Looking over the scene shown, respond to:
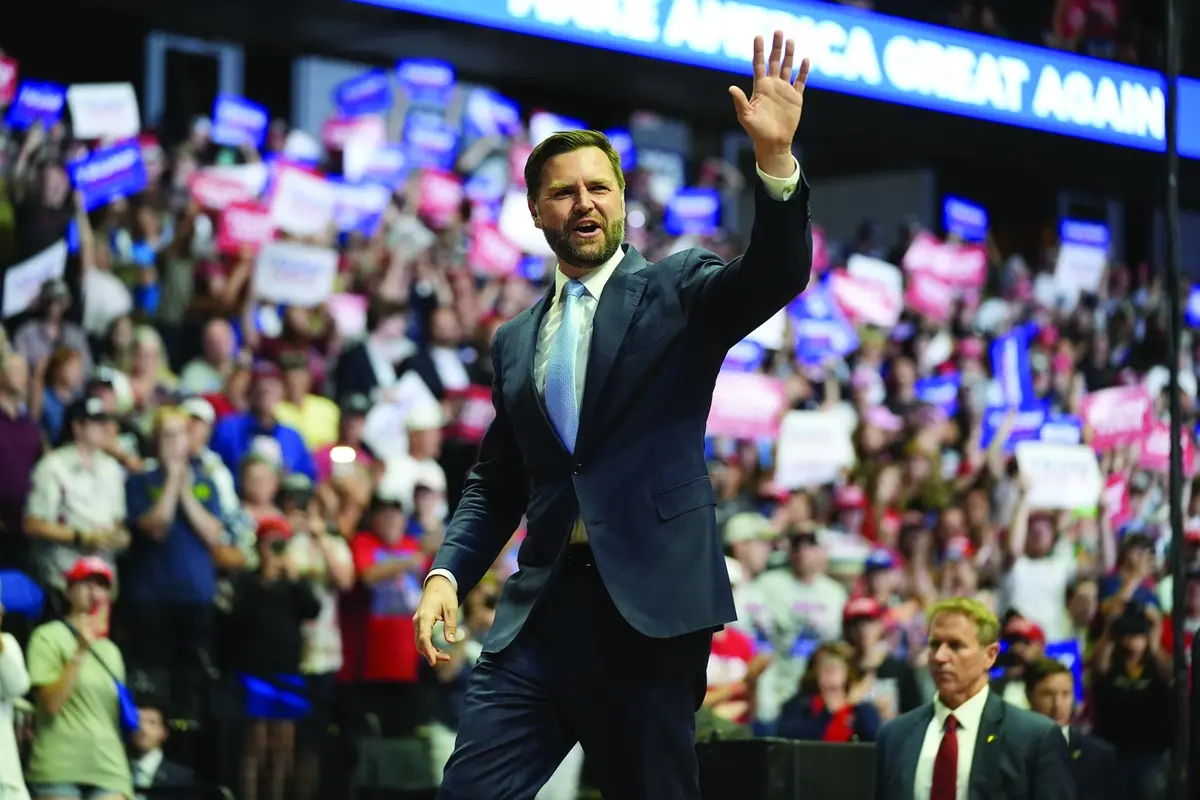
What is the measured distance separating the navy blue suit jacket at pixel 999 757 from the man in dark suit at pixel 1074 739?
1240 mm

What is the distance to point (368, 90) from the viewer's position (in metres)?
13.9

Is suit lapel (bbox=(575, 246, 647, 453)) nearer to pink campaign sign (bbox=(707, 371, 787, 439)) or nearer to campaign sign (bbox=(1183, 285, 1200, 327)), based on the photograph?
pink campaign sign (bbox=(707, 371, 787, 439))

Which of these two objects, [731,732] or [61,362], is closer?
[731,732]

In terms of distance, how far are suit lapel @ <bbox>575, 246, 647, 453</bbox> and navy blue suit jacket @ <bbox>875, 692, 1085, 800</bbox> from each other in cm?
290

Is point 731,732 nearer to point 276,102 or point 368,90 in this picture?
point 368,90

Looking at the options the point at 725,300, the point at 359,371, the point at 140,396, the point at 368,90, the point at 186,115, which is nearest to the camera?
the point at 725,300

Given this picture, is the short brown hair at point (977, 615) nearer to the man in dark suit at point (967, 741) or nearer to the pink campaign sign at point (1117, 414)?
the man in dark suit at point (967, 741)

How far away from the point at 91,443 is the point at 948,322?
8261 millimetres

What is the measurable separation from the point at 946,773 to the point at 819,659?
121 inches

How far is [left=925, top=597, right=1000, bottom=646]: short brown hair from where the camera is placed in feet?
21.0

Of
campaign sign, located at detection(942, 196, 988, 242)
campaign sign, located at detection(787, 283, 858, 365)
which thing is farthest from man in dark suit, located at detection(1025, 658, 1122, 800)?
campaign sign, located at detection(942, 196, 988, 242)

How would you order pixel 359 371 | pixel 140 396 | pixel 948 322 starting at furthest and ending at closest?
pixel 948 322, pixel 359 371, pixel 140 396

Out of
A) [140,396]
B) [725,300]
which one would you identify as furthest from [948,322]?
[725,300]

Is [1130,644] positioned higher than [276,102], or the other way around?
[276,102]
